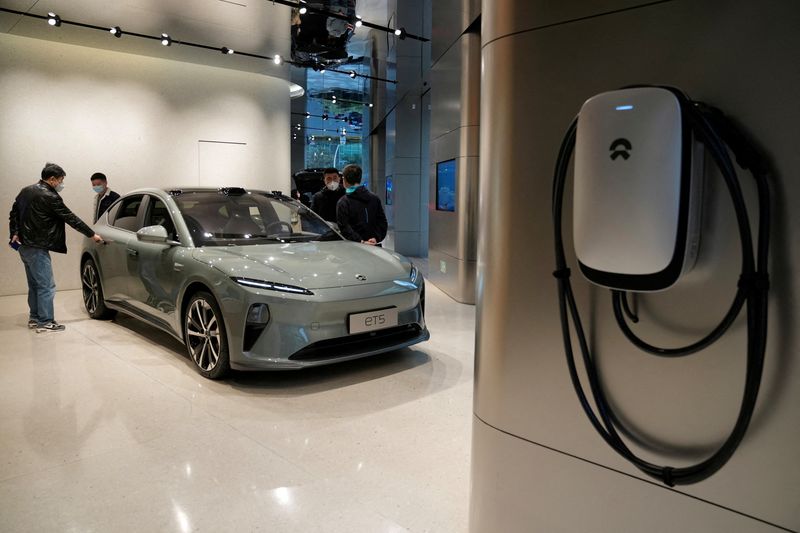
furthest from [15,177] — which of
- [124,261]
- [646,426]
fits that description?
[646,426]

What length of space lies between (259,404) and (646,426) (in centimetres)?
Result: 274

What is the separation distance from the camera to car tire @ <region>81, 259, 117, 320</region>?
5.83 m

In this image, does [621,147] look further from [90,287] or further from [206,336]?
[90,287]

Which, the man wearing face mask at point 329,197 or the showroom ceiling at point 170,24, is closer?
the showroom ceiling at point 170,24

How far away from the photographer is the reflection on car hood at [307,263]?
3.77m

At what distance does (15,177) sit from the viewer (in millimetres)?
7500

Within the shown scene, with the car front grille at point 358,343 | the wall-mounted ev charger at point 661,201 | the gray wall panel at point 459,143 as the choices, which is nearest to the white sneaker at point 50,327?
the car front grille at point 358,343

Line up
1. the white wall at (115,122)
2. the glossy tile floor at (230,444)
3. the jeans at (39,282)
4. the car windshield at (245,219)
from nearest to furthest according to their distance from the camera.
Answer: the glossy tile floor at (230,444) → the car windshield at (245,219) → the jeans at (39,282) → the white wall at (115,122)

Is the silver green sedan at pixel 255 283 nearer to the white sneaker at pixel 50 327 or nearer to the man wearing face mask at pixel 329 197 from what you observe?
the white sneaker at pixel 50 327

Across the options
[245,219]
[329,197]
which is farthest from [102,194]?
[245,219]

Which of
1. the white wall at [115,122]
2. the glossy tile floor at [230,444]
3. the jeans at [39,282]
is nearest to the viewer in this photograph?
the glossy tile floor at [230,444]

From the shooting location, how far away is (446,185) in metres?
7.81

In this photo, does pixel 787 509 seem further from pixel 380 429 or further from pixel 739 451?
pixel 380 429

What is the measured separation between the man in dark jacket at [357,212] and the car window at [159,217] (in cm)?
172
